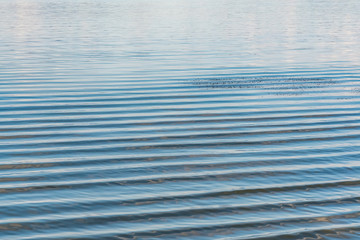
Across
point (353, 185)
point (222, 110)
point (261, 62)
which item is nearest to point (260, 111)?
point (222, 110)

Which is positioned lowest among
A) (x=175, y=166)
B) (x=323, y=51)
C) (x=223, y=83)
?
(x=323, y=51)

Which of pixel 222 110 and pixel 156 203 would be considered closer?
pixel 156 203

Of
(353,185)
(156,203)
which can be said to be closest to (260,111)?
(353,185)

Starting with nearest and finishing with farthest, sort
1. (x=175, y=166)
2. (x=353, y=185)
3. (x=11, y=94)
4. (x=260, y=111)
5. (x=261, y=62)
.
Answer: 1. (x=353, y=185)
2. (x=175, y=166)
3. (x=260, y=111)
4. (x=11, y=94)
5. (x=261, y=62)

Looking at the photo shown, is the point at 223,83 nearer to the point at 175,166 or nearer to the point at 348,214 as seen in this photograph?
the point at 175,166

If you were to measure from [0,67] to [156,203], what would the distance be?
10.4 m

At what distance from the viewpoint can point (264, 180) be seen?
233 inches

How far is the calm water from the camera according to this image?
4.89 m

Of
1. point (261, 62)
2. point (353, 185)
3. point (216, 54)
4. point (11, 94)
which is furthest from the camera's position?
point (216, 54)

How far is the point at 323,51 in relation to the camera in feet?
60.7

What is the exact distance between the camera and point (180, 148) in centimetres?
719

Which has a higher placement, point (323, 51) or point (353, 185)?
point (353, 185)

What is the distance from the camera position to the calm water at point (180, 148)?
16.0 ft

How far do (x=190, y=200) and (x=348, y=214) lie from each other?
51.2 inches
